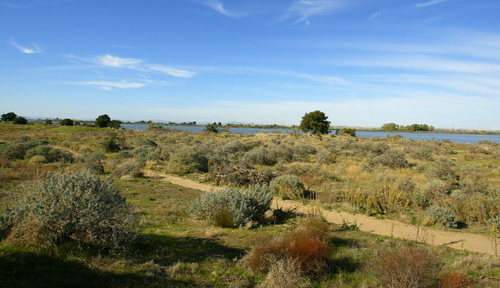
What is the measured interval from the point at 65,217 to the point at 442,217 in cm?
1116

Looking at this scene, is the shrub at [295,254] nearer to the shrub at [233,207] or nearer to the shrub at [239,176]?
the shrub at [233,207]

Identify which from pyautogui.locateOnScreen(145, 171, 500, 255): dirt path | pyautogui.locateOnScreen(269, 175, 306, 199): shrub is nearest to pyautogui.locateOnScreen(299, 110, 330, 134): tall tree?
pyautogui.locateOnScreen(269, 175, 306, 199): shrub

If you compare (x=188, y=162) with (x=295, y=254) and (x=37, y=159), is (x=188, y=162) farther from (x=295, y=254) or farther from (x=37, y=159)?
(x=295, y=254)

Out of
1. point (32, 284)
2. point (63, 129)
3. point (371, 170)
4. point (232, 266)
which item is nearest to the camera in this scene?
point (32, 284)

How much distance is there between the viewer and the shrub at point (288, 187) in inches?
570

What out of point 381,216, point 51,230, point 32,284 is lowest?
point 381,216

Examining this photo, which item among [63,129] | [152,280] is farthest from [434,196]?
[63,129]

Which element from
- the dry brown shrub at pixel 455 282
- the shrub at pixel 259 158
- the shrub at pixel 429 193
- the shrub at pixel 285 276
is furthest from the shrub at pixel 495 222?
the shrub at pixel 259 158

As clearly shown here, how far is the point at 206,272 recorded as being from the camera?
5906mm

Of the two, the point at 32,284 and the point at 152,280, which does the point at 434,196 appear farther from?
the point at 32,284

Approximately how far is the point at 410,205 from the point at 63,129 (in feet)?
203

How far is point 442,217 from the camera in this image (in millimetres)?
10406

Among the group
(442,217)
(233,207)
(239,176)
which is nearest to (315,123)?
(239,176)

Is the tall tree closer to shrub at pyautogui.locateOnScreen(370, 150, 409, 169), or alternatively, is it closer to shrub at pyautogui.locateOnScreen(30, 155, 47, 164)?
shrub at pyautogui.locateOnScreen(370, 150, 409, 169)
